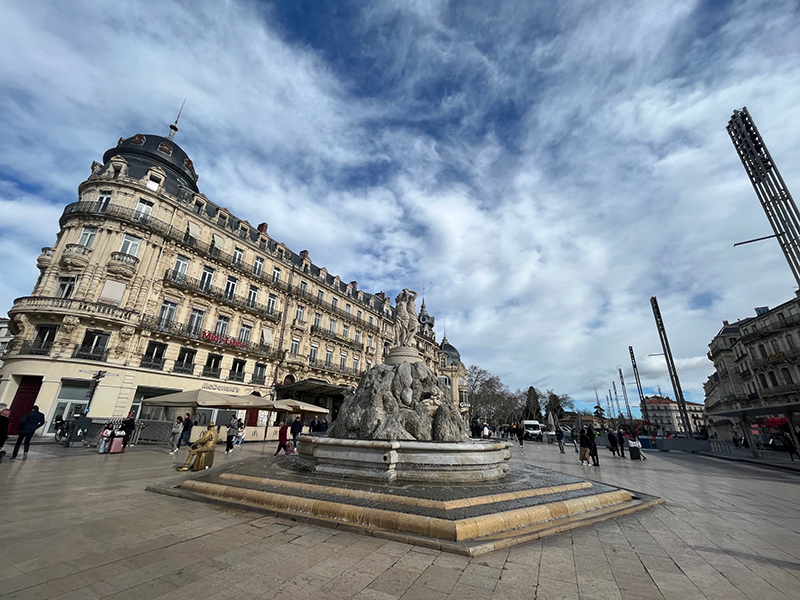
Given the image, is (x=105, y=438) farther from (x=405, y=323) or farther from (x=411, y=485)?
(x=411, y=485)

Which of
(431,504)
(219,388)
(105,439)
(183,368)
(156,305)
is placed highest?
(156,305)

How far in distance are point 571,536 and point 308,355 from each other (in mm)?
30032

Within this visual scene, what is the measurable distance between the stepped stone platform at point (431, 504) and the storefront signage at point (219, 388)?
19.1 meters

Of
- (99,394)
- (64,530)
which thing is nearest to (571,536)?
(64,530)

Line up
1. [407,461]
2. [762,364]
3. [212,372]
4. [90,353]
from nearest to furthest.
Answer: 1. [407,461]
2. [90,353]
3. [212,372]
4. [762,364]

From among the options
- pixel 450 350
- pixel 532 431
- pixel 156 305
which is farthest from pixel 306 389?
pixel 450 350

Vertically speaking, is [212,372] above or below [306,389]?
above

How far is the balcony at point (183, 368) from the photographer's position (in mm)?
23047

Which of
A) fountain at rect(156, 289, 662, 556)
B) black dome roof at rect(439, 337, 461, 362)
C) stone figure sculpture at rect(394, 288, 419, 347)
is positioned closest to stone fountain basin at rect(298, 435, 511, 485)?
fountain at rect(156, 289, 662, 556)

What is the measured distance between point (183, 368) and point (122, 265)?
777 cm

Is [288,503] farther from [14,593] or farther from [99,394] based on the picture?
[99,394]

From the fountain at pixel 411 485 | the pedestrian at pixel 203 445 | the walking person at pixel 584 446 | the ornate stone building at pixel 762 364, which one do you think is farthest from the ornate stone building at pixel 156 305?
the ornate stone building at pixel 762 364

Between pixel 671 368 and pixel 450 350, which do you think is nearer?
pixel 671 368

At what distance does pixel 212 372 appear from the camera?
24906 millimetres
